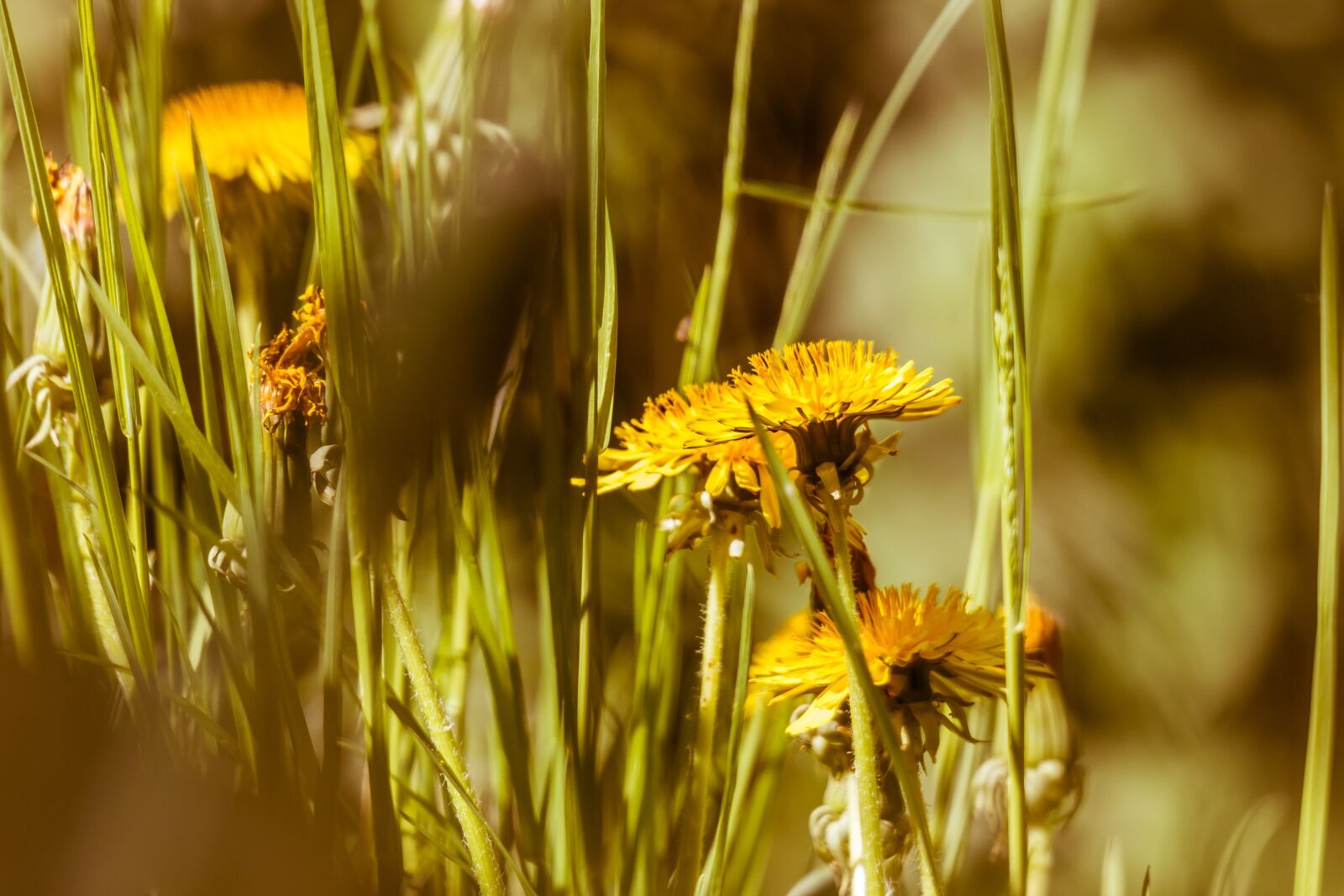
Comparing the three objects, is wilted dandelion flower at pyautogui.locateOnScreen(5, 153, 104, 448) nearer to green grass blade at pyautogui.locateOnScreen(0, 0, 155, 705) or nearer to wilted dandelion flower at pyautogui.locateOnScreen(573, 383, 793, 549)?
green grass blade at pyautogui.locateOnScreen(0, 0, 155, 705)

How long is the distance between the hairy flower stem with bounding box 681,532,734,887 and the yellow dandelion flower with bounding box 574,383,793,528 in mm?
13

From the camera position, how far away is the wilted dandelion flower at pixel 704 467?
6.4 inches

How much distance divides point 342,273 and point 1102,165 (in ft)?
1.05

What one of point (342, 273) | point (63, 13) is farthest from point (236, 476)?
point (63, 13)

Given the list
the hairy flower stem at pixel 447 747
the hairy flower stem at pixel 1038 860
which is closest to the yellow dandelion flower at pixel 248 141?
the hairy flower stem at pixel 447 747

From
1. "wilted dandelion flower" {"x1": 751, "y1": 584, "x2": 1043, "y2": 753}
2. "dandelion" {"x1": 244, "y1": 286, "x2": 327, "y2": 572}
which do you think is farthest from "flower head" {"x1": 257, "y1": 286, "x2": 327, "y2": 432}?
"wilted dandelion flower" {"x1": 751, "y1": 584, "x2": 1043, "y2": 753}

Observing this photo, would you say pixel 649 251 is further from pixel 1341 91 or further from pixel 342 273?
pixel 1341 91

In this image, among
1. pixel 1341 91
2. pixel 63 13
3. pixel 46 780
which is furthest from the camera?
pixel 1341 91

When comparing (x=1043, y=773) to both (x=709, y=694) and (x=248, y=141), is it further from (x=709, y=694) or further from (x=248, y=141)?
(x=248, y=141)

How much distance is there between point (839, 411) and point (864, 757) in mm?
54

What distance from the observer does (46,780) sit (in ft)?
0.43

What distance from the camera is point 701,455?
6.4 inches

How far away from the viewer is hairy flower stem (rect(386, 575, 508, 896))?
6.4 inches

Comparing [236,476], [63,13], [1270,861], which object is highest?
[63,13]
